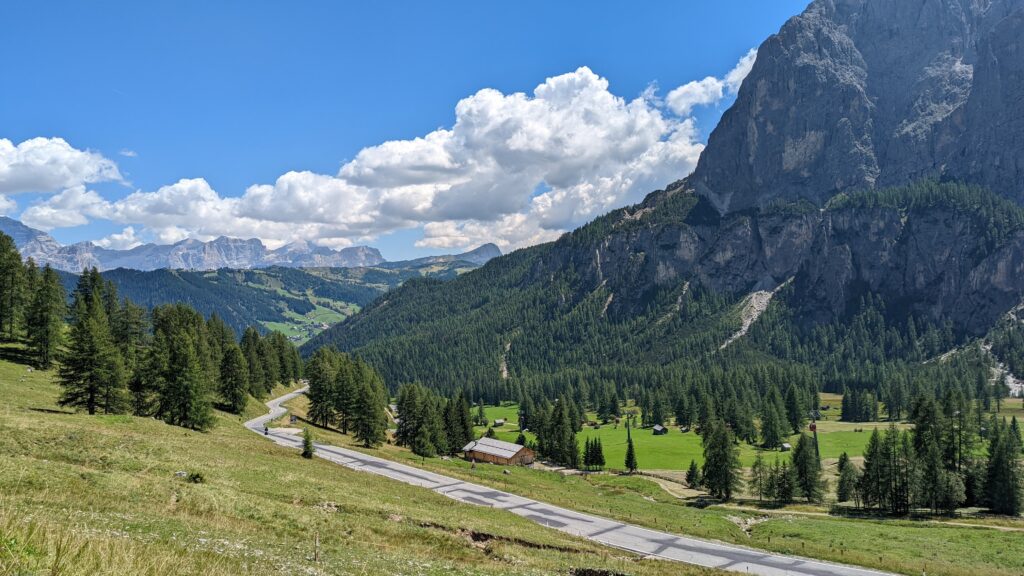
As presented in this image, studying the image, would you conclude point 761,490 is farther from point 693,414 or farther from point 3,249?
point 3,249

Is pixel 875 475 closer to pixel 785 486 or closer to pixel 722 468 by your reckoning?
pixel 785 486

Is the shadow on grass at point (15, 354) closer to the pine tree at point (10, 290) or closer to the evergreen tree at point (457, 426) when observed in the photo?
the pine tree at point (10, 290)

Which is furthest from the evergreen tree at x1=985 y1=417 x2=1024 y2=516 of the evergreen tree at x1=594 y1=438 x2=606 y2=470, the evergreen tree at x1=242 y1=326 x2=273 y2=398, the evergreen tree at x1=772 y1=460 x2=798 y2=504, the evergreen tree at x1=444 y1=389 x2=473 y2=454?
the evergreen tree at x1=242 y1=326 x2=273 y2=398

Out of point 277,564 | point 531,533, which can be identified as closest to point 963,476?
point 531,533

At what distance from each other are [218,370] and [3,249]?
1344 inches

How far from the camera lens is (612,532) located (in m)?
51.2

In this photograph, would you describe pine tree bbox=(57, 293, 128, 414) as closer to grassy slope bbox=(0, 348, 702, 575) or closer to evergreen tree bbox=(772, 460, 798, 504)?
grassy slope bbox=(0, 348, 702, 575)

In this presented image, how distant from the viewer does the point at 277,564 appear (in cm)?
1650

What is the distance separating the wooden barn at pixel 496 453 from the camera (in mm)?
107625

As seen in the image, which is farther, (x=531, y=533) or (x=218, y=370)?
(x=218, y=370)

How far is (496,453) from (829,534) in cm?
6361

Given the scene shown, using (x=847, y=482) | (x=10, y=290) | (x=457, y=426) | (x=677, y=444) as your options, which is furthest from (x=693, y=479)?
(x=10, y=290)

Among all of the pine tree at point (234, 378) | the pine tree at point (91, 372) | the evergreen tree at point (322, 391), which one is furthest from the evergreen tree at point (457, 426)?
the pine tree at point (91, 372)

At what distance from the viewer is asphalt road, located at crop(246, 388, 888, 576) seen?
4350cm
